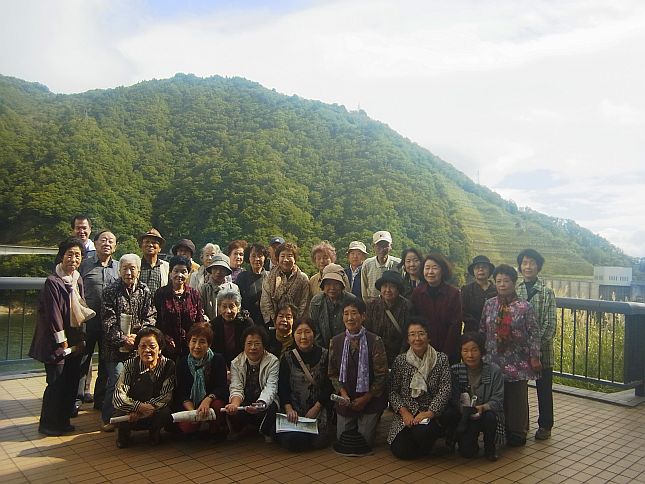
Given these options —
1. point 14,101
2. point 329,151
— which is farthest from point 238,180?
point 14,101

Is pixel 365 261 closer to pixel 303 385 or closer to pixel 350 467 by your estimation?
pixel 303 385

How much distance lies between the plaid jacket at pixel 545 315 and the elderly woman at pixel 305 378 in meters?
1.80

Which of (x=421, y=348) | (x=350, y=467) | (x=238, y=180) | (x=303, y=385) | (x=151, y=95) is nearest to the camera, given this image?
(x=350, y=467)

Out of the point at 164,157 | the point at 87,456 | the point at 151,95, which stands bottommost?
the point at 87,456

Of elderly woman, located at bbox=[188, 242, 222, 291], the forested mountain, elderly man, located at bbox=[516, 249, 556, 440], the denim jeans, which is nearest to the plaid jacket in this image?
elderly man, located at bbox=[516, 249, 556, 440]

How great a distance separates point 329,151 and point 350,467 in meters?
43.9

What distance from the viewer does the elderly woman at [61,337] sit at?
4.17m

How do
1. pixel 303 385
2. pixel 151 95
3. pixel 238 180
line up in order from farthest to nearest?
pixel 151 95 < pixel 238 180 < pixel 303 385

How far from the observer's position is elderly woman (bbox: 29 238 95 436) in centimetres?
417

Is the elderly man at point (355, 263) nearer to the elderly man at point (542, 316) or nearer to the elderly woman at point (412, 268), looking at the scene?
the elderly woman at point (412, 268)

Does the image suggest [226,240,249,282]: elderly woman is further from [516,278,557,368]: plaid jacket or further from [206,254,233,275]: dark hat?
[516,278,557,368]: plaid jacket

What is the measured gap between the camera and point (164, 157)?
41.3 metres

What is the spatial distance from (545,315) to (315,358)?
1.95 meters

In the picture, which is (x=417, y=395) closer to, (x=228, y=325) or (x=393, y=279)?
(x=393, y=279)
